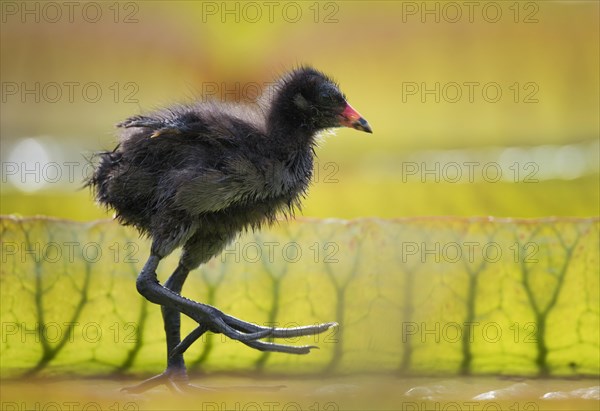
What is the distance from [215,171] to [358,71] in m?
0.83

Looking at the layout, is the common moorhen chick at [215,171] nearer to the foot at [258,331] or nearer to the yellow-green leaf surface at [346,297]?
the foot at [258,331]

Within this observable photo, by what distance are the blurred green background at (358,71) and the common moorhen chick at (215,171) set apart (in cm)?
50

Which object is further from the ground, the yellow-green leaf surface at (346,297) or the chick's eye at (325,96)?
the chick's eye at (325,96)

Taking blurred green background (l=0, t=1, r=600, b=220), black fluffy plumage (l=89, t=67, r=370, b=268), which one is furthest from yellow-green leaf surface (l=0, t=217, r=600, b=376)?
blurred green background (l=0, t=1, r=600, b=220)

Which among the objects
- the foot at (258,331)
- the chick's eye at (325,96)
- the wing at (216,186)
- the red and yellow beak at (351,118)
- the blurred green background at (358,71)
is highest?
the blurred green background at (358,71)

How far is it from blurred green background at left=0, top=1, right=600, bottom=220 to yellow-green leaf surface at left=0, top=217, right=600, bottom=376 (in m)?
0.29

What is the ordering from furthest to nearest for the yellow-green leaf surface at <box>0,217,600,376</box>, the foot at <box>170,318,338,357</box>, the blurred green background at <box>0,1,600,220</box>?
1. the blurred green background at <box>0,1,600,220</box>
2. the yellow-green leaf surface at <box>0,217,600,376</box>
3. the foot at <box>170,318,338,357</box>

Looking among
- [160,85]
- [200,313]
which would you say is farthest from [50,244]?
[160,85]

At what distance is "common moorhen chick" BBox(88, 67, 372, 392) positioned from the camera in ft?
4.33

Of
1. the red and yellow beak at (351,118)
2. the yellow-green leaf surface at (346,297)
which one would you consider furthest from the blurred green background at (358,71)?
the red and yellow beak at (351,118)

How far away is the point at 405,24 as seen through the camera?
2115mm

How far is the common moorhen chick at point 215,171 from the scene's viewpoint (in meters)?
1.32

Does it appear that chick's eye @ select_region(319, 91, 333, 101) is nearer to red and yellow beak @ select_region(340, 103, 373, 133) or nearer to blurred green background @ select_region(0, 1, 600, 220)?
red and yellow beak @ select_region(340, 103, 373, 133)

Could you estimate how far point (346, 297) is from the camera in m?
1.61
